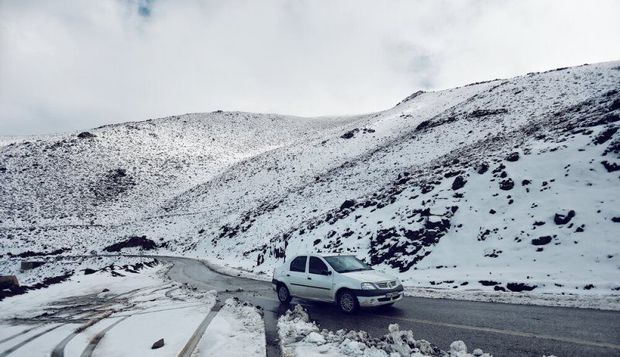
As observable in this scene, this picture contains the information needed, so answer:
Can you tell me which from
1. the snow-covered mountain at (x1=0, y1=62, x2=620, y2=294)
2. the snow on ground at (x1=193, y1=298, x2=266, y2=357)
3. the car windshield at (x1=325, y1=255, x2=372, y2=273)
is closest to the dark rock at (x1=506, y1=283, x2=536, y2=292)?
the snow-covered mountain at (x1=0, y1=62, x2=620, y2=294)

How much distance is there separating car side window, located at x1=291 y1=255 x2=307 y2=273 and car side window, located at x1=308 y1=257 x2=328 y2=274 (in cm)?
29

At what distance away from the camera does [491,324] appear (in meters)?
7.80

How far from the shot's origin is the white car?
9461 mm

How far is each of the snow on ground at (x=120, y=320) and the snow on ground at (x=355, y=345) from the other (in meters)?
0.62

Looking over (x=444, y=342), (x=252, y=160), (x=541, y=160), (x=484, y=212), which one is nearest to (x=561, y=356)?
(x=444, y=342)

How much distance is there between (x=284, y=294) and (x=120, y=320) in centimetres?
449

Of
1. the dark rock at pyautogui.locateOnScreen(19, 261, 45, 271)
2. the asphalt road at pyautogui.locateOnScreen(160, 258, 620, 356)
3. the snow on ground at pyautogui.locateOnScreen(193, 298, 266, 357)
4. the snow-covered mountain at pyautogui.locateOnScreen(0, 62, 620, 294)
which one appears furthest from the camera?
the dark rock at pyautogui.locateOnScreen(19, 261, 45, 271)

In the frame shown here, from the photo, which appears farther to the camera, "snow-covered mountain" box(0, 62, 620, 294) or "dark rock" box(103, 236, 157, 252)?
"dark rock" box(103, 236, 157, 252)

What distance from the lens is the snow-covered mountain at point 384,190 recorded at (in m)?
14.2

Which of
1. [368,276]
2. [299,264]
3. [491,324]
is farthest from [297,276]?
[491,324]

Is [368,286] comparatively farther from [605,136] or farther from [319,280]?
[605,136]

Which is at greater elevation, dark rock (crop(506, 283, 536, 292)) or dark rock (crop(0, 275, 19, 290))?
dark rock (crop(506, 283, 536, 292))

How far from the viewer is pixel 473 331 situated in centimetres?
736

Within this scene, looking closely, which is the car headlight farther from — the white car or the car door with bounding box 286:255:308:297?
the car door with bounding box 286:255:308:297
